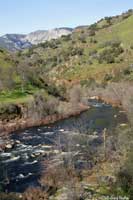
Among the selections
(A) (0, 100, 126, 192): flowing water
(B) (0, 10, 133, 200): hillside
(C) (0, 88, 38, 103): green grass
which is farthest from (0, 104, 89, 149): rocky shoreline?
(C) (0, 88, 38, 103): green grass

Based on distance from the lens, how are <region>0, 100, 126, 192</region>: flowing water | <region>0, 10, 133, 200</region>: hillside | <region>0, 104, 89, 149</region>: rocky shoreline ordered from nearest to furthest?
<region>0, 10, 133, 200</region>: hillside
<region>0, 100, 126, 192</region>: flowing water
<region>0, 104, 89, 149</region>: rocky shoreline

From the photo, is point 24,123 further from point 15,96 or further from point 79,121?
point 15,96

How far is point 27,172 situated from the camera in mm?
49406

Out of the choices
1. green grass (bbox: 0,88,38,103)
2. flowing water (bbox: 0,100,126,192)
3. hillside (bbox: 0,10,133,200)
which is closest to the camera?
hillside (bbox: 0,10,133,200)

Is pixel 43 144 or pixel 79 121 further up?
pixel 43 144

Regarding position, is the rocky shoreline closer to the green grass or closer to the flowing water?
the flowing water

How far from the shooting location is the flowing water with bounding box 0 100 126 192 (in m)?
48.0

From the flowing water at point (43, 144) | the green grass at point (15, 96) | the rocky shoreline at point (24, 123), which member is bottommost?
the rocky shoreline at point (24, 123)

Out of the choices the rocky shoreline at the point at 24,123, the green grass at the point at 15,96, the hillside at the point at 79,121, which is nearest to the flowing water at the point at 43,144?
the hillside at the point at 79,121

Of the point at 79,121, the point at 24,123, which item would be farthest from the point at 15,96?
the point at 79,121

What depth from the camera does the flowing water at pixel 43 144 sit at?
157 feet

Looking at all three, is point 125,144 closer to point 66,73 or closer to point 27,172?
point 27,172

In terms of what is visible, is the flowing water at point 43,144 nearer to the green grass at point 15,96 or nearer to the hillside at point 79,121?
the hillside at point 79,121

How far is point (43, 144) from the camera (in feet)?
213
